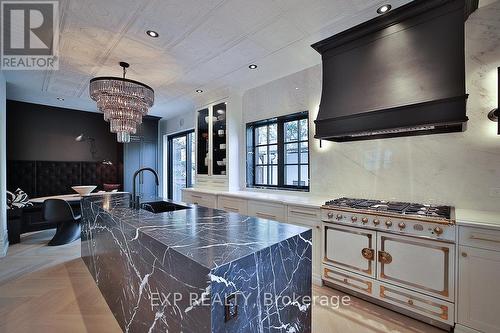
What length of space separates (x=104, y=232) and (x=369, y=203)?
2605mm

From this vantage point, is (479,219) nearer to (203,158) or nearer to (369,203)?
(369,203)

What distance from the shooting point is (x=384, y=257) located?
1996 mm

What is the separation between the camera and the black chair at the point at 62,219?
12.1ft

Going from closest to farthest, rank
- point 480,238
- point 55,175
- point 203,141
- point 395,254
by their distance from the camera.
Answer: point 480,238, point 395,254, point 203,141, point 55,175

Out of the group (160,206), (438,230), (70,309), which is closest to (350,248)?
(438,230)

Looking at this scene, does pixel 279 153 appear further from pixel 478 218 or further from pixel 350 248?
pixel 478 218

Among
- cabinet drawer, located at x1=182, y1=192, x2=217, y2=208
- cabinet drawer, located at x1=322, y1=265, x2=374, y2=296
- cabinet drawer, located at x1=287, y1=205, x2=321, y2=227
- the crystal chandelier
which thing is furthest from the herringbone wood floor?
the crystal chandelier

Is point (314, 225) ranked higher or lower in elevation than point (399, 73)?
lower

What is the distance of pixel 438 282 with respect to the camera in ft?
5.76

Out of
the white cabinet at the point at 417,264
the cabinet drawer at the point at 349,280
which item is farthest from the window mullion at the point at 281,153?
the white cabinet at the point at 417,264

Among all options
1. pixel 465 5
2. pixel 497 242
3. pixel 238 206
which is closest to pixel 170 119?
pixel 238 206

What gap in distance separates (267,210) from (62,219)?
348 centimetres

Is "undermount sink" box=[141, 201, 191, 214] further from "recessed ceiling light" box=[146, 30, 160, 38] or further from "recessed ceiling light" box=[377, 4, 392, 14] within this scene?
"recessed ceiling light" box=[377, 4, 392, 14]

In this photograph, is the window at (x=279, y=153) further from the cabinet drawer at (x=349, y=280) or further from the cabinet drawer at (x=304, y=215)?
the cabinet drawer at (x=349, y=280)
